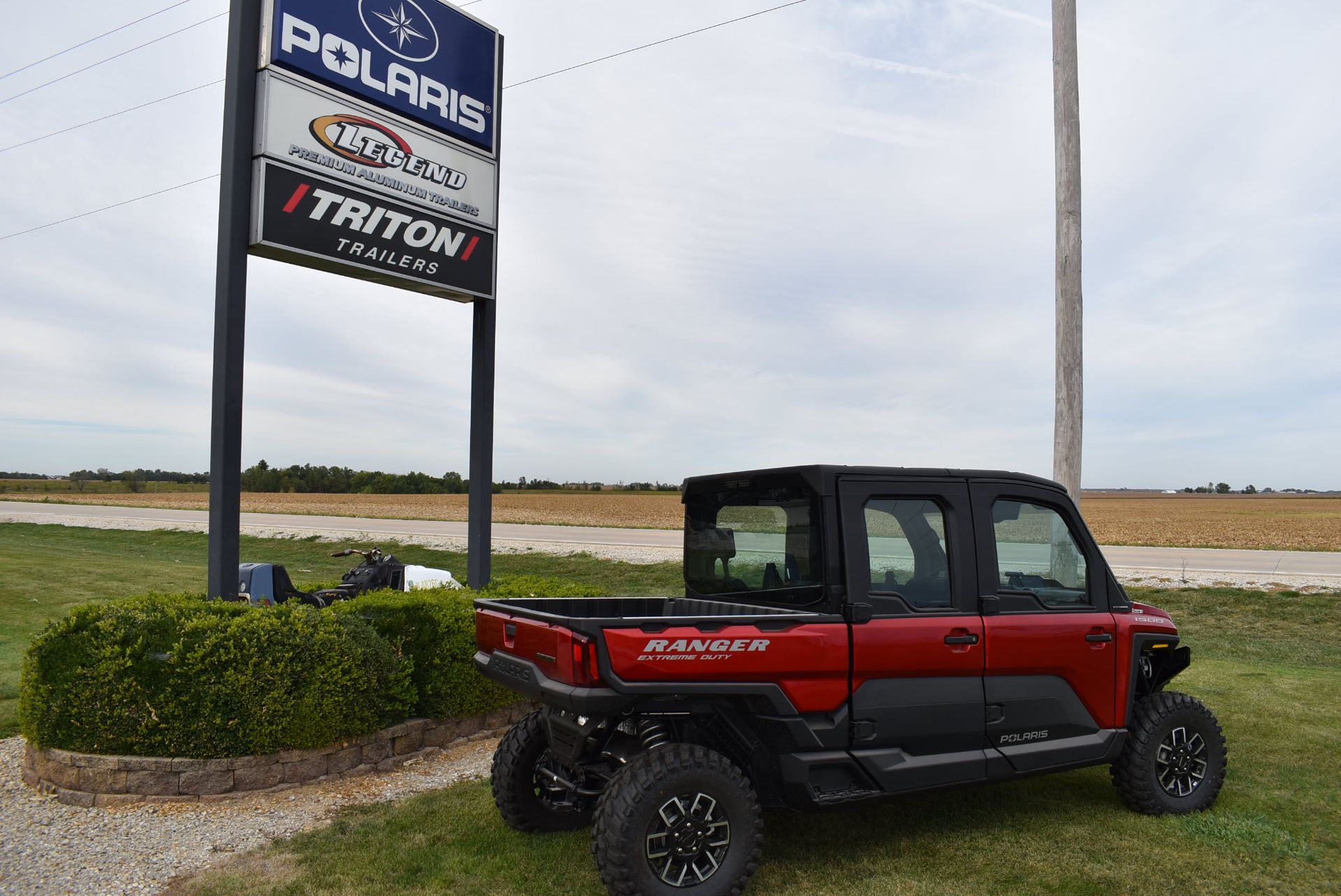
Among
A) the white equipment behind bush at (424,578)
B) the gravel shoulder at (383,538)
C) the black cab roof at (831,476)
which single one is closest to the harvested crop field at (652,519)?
the gravel shoulder at (383,538)

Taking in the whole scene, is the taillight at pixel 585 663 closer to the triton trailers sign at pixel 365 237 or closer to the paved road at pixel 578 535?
the triton trailers sign at pixel 365 237

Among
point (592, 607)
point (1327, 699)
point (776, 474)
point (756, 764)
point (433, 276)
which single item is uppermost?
point (433, 276)

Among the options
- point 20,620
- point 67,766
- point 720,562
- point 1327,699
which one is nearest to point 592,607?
point 720,562

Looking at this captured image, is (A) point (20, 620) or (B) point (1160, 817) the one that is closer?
(B) point (1160, 817)

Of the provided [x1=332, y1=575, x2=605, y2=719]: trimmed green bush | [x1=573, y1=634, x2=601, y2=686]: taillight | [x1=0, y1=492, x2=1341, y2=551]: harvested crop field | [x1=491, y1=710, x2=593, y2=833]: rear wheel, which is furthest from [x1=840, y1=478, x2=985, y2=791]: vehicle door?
[x1=0, y1=492, x2=1341, y2=551]: harvested crop field

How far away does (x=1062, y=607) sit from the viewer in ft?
15.2

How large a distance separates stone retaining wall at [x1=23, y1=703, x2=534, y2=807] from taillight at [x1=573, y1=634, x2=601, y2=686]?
2460 mm

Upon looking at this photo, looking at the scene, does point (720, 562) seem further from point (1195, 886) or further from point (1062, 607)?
point (1195, 886)

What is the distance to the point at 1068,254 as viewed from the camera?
343 inches

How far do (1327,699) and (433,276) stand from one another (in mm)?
8670

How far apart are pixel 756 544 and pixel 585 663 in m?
1.41

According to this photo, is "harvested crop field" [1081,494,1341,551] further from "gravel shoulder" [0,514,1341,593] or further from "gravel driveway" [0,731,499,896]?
"gravel driveway" [0,731,499,896]

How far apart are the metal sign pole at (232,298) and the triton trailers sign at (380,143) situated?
10 centimetres

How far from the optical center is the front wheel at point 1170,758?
475 centimetres
